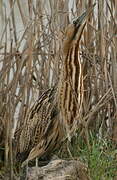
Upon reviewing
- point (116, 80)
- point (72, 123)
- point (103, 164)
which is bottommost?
point (103, 164)

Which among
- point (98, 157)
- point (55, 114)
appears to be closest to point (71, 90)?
point (55, 114)

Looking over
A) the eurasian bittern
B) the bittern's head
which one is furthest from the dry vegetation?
the bittern's head

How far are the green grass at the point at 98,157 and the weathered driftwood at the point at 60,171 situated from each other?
0.02 meters

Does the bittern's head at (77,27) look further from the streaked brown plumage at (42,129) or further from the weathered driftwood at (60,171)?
the weathered driftwood at (60,171)

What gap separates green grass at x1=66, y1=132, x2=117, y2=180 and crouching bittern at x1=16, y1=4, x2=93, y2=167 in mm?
75

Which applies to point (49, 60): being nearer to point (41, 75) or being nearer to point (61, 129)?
point (41, 75)

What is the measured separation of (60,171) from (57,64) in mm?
323

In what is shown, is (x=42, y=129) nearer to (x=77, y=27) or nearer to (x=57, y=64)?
(x=57, y=64)

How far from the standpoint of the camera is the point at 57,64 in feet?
5.11

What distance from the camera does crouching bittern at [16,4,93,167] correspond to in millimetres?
1429

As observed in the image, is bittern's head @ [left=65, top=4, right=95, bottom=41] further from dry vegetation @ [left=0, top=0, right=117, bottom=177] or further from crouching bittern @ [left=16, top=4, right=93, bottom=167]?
dry vegetation @ [left=0, top=0, right=117, bottom=177]

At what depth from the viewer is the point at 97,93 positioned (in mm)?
1626

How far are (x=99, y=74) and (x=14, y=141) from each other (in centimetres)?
31

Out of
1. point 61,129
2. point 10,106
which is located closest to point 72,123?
point 61,129
